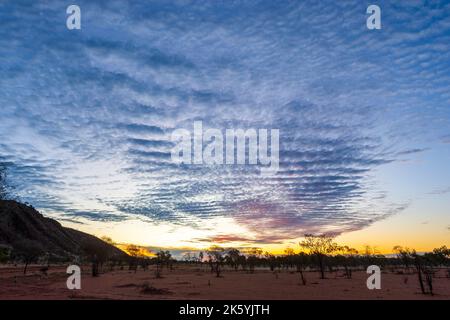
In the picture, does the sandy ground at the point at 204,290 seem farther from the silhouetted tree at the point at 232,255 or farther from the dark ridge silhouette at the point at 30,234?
the dark ridge silhouette at the point at 30,234

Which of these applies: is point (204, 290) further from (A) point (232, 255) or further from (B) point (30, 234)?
(B) point (30, 234)

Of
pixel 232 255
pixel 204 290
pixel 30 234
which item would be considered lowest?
pixel 232 255

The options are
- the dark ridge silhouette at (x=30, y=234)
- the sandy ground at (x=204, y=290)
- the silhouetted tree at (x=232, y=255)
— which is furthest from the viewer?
the dark ridge silhouette at (x=30, y=234)

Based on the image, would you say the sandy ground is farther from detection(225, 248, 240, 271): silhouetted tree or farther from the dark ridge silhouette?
the dark ridge silhouette

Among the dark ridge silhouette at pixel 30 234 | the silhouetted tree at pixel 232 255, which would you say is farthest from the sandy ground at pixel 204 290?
the dark ridge silhouette at pixel 30 234

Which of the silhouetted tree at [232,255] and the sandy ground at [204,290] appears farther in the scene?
the silhouetted tree at [232,255]

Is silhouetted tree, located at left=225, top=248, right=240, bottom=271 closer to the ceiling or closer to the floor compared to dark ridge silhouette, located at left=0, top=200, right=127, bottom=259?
closer to the floor

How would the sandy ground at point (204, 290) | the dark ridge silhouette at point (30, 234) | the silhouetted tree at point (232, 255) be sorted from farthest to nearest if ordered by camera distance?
the dark ridge silhouette at point (30, 234)
the silhouetted tree at point (232, 255)
the sandy ground at point (204, 290)

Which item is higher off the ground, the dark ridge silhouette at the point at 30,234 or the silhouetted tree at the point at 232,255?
the dark ridge silhouette at the point at 30,234

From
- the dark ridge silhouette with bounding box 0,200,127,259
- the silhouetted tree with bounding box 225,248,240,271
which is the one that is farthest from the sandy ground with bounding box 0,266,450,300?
the dark ridge silhouette with bounding box 0,200,127,259

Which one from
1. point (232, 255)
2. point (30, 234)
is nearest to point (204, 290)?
point (232, 255)

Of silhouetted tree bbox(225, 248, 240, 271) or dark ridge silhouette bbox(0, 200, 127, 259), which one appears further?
dark ridge silhouette bbox(0, 200, 127, 259)
